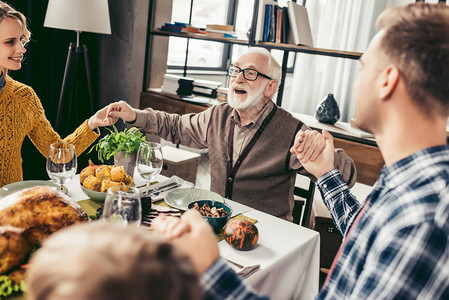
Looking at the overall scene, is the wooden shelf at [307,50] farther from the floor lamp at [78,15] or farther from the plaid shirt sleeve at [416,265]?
the plaid shirt sleeve at [416,265]

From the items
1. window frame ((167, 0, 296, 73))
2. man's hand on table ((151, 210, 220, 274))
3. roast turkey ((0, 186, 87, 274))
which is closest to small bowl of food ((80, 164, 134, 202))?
roast turkey ((0, 186, 87, 274))

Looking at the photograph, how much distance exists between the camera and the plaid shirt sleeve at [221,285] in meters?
0.63

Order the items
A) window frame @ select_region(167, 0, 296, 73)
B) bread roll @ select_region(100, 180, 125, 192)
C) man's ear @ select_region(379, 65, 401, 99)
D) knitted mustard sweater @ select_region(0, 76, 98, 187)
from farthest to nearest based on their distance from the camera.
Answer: window frame @ select_region(167, 0, 296, 73) < knitted mustard sweater @ select_region(0, 76, 98, 187) < bread roll @ select_region(100, 180, 125, 192) < man's ear @ select_region(379, 65, 401, 99)

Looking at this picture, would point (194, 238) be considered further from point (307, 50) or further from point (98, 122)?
point (307, 50)

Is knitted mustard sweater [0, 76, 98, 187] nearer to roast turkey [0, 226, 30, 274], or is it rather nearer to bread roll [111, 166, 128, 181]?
bread roll [111, 166, 128, 181]

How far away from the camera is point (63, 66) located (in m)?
3.45

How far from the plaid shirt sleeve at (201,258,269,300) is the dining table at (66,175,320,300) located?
0.39 m

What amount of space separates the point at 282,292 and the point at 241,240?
211 millimetres

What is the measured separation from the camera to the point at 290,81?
5801 mm

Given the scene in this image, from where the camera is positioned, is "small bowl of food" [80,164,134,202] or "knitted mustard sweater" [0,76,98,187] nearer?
"small bowl of food" [80,164,134,202]

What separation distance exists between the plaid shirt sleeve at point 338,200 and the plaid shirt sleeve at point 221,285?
2.06ft

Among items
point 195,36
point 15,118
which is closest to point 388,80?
point 15,118

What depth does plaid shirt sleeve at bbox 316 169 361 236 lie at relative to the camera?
1.20m

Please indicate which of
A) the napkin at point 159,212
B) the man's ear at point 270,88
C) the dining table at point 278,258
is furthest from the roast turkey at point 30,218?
the man's ear at point 270,88
